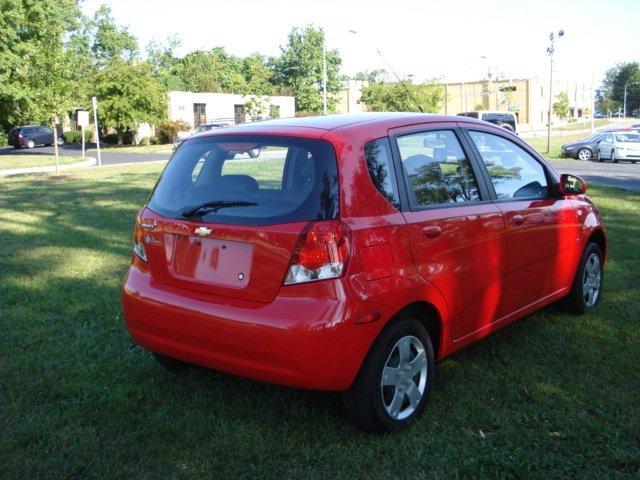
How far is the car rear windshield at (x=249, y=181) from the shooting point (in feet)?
11.1

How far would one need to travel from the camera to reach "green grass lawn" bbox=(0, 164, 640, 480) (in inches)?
127

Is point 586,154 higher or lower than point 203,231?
lower

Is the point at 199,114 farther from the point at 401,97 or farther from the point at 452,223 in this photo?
the point at 452,223

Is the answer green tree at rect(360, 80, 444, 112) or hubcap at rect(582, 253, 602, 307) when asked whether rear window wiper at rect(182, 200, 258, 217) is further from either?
green tree at rect(360, 80, 444, 112)

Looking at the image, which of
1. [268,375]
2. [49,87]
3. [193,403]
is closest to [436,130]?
[268,375]

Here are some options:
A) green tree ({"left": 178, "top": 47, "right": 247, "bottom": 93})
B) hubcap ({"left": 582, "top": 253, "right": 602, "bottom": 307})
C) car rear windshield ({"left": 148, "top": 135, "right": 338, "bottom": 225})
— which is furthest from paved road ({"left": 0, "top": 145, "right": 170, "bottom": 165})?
green tree ({"left": 178, "top": 47, "right": 247, "bottom": 93})

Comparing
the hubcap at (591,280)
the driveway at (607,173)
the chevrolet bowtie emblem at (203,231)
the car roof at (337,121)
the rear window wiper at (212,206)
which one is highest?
the car roof at (337,121)

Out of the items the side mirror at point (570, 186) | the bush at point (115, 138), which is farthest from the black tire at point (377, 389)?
the bush at point (115, 138)

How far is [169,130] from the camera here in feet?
177

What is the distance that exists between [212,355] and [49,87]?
25446 mm

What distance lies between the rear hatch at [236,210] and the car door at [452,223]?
0.57 m

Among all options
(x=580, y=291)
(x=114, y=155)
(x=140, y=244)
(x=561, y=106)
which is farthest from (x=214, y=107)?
(x=140, y=244)

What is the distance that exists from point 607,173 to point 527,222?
20.1 m

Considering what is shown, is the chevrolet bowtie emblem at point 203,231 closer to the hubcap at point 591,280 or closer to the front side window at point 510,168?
the front side window at point 510,168
